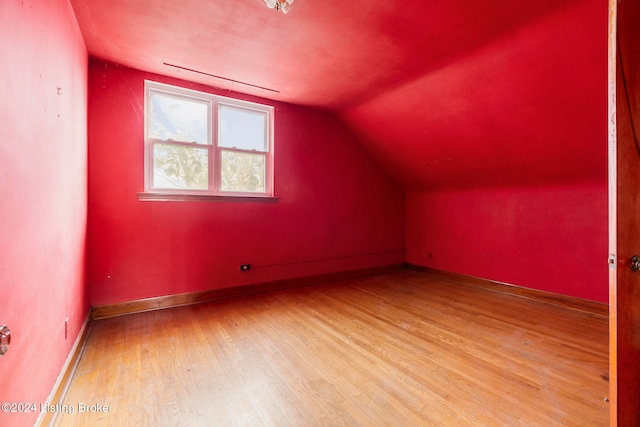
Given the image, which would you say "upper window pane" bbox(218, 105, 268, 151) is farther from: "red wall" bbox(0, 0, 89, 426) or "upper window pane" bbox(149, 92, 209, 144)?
"red wall" bbox(0, 0, 89, 426)

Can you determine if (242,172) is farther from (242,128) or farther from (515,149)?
(515,149)

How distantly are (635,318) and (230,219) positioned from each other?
11.3 ft

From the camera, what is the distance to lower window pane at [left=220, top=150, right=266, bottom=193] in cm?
352

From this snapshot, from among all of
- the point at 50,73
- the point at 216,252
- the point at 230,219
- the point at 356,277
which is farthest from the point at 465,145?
the point at 50,73

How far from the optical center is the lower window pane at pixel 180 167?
10.2 ft

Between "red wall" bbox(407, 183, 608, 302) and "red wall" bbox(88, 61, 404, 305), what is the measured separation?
0.82 meters

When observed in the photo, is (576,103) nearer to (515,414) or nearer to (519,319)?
(519,319)

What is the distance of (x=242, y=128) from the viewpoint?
12.0ft

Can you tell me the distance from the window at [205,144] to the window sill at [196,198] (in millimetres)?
24

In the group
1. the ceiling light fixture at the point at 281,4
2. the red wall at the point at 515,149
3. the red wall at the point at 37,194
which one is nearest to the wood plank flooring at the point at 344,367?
the red wall at the point at 37,194

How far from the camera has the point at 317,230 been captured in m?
4.23

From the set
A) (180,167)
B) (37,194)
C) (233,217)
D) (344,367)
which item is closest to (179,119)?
(180,167)

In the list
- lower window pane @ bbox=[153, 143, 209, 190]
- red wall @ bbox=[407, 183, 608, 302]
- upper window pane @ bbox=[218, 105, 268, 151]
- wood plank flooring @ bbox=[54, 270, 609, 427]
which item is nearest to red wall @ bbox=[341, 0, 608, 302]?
red wall @ bbox=[407, 183, 608, 302]

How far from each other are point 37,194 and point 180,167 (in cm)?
195
